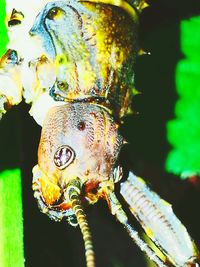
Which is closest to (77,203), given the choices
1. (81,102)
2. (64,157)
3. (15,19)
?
(64,157)

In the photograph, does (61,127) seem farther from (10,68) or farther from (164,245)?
(164,245)

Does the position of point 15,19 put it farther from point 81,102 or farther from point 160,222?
point 160,222

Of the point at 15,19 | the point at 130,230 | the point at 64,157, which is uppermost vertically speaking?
the point at 15,19

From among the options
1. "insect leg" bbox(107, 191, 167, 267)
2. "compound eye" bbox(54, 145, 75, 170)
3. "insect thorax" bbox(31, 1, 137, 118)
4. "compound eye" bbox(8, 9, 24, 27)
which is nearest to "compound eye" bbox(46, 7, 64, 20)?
"insect thorax" bbox(31, 1, 137, 118)

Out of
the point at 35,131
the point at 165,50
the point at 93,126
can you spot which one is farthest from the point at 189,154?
the point at 93,126

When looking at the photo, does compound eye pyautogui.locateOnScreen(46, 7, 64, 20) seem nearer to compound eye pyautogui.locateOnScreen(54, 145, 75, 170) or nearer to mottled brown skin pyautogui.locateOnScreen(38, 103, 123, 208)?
mottled brown skin pyautogui.locateOnScreen(38, 103, 123, 208)

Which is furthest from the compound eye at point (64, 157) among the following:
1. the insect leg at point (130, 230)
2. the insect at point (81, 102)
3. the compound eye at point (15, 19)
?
the compound eye at point (15, 19)
